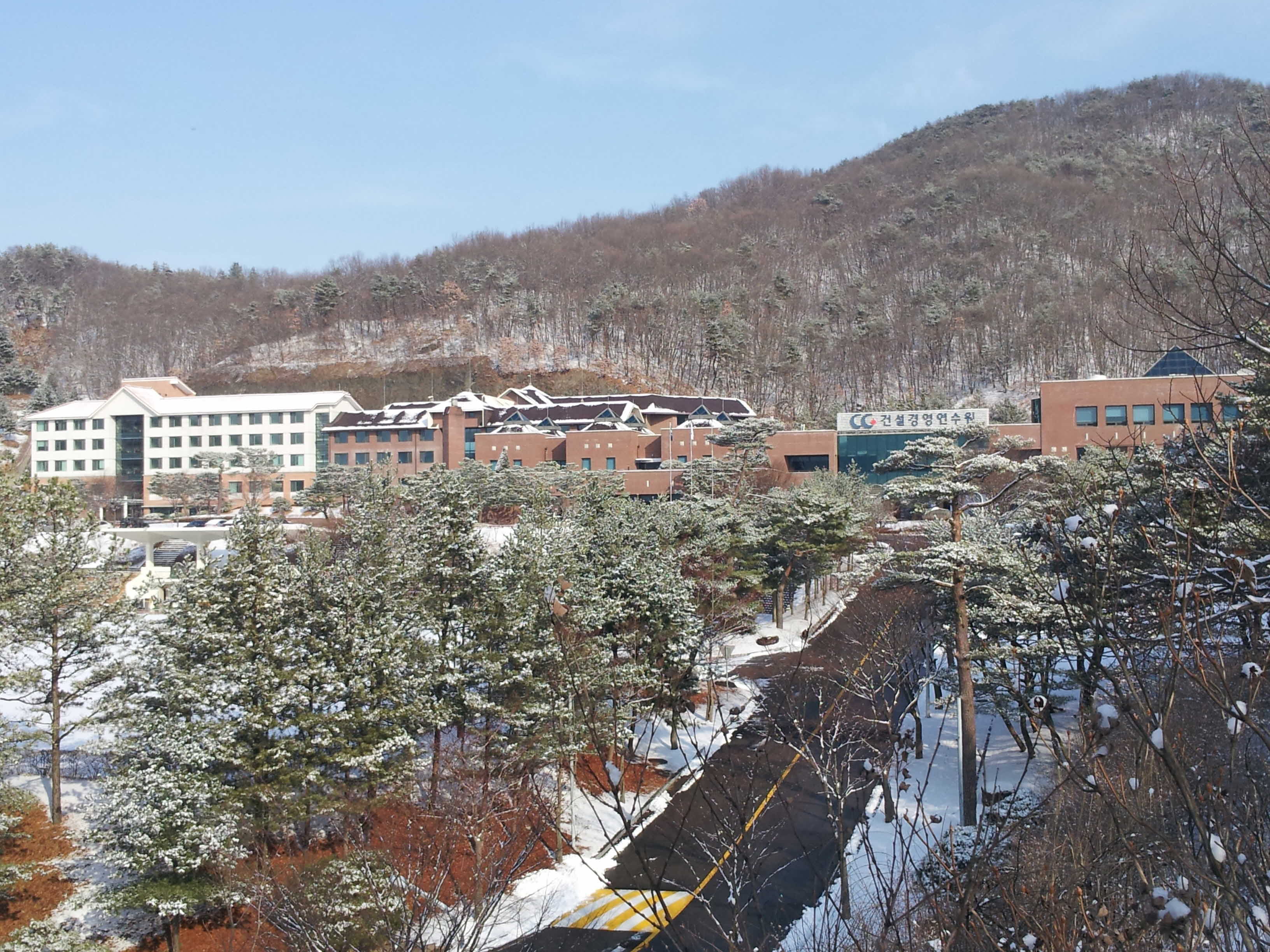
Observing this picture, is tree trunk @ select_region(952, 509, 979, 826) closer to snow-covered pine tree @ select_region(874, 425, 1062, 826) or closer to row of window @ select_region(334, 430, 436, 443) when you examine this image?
snow-covered pine tree @ select_region(874, 425, 1062, 826)

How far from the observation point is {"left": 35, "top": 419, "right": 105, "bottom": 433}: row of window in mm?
56406

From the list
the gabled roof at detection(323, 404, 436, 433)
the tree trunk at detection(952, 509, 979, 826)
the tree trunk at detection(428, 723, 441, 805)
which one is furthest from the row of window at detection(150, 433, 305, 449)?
the tree trunk at detection(952, 509, 979, 826)

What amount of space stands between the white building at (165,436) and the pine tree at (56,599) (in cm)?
4033

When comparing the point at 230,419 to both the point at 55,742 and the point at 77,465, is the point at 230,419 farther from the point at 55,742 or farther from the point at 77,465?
the point at 55,742

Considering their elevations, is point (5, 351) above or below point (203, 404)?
above

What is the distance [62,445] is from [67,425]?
4.21 ft

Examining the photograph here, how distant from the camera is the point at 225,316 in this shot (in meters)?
98.9

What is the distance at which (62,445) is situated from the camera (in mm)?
56500

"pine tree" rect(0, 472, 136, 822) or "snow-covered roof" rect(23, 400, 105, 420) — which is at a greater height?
"snow-covered roof" rect(23, 400, 105, 420)

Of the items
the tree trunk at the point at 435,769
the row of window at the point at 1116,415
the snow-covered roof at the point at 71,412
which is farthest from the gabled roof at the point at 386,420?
the tree trunk at the point at 435,769

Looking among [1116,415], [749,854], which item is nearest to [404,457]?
[1116,415]

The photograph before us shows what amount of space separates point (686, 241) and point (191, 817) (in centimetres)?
10290

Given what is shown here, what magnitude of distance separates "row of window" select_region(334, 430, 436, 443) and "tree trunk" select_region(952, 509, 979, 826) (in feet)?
146

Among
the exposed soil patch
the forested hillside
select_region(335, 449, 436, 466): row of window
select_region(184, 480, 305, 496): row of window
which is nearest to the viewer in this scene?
the exposed soil patch
